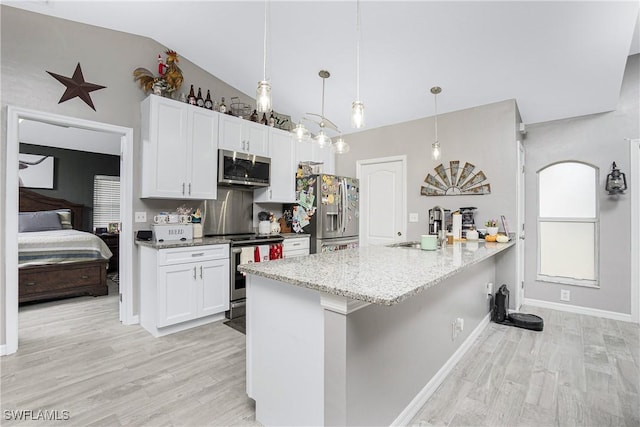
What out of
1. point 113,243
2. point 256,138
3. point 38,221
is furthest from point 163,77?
point 113,243

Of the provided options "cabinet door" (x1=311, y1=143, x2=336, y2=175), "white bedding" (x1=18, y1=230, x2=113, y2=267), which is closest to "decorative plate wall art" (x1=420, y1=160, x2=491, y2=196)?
"cabinet door" (x1=311, y1=143, x2=336, y2=175)

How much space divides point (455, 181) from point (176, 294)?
11.7ft

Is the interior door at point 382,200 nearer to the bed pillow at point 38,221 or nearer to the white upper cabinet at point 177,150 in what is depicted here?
the white upper cabinet at point 177,150

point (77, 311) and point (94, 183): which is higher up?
point (94, 183)

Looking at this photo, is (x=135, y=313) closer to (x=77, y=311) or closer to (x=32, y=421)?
(x=77, y=311)

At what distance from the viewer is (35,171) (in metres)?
5.45

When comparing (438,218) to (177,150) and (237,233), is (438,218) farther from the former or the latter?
(177,150)

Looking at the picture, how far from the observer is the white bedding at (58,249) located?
384 cm

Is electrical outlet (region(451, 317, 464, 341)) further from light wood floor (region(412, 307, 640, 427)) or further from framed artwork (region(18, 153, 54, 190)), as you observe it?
framed artwork (region(18, 153, 54, 190))

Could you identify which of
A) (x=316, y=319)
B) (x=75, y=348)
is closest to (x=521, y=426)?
(x=316, y=319)

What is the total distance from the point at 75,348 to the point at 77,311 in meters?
1.22

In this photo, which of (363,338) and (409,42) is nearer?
(363,338)

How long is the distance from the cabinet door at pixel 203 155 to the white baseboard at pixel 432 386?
113 inches

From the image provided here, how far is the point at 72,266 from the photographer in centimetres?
411
